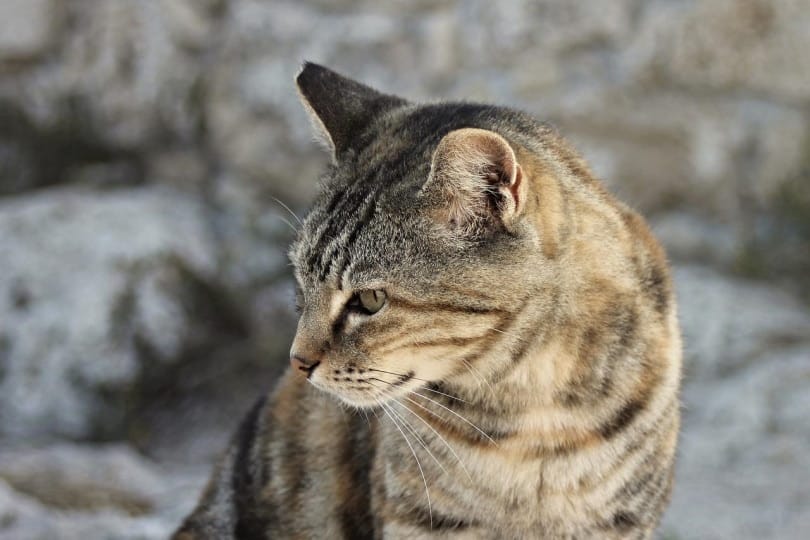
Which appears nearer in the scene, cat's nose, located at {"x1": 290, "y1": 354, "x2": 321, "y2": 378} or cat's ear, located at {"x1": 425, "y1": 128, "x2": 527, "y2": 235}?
cat's ear, located at {"x1": 425, "y1": 128, "x2": 527, "y2": 235}

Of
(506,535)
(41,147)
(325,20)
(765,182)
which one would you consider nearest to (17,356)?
(41,147)

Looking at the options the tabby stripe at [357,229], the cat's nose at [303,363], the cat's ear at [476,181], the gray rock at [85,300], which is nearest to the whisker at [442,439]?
the cat's nose at [303,363]

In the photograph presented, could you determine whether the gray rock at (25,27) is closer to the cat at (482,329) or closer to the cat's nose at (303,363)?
the cat at (482,329)

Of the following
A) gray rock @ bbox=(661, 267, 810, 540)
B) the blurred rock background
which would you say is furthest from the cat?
the blurred rock background

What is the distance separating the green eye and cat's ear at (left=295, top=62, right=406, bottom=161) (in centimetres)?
45

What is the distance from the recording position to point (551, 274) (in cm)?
210

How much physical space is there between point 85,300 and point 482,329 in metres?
3.17

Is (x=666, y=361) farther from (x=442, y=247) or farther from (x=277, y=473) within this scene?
(x=277, y=473)

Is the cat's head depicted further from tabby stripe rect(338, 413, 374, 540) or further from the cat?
tabby stripe rect(338, 413, 374, 540)

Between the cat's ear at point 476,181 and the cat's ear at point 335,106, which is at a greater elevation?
the cat's ear at point 335,106

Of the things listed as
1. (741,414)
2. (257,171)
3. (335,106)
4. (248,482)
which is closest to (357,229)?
(335,106)

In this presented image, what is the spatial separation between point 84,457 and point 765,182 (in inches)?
128

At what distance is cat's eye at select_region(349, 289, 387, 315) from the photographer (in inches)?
83.7

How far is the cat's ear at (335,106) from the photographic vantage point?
2463mm
